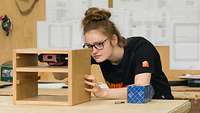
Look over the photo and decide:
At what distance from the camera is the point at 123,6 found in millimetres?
3117

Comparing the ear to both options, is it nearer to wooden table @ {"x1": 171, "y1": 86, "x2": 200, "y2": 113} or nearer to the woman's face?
the woman's face

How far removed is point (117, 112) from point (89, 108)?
155mm

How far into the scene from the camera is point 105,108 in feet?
5.22

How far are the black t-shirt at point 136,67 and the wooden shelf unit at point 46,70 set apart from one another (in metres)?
0.35

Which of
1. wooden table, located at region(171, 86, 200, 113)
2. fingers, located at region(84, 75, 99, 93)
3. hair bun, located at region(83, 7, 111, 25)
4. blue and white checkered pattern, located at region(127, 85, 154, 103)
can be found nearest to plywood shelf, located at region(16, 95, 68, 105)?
fingers, located at region(84, 75, 99, 93)

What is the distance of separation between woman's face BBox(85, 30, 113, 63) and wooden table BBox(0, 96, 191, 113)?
1.17 feet

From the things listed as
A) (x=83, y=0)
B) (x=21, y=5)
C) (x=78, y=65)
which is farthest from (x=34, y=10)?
(x=78, y=65)

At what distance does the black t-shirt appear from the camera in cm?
212

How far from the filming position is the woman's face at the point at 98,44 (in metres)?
2.05

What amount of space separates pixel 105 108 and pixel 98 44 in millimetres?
519

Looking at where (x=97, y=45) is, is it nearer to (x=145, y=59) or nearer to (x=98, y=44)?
(x=98, y=44)

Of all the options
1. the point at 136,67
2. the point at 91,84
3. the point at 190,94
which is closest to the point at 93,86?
the point at 91,84

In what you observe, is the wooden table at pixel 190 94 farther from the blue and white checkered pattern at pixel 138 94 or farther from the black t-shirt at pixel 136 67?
the blue and white checkered pattern at pixel 138 94

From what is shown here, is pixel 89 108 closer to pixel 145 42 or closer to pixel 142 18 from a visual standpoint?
pixel 145 42
